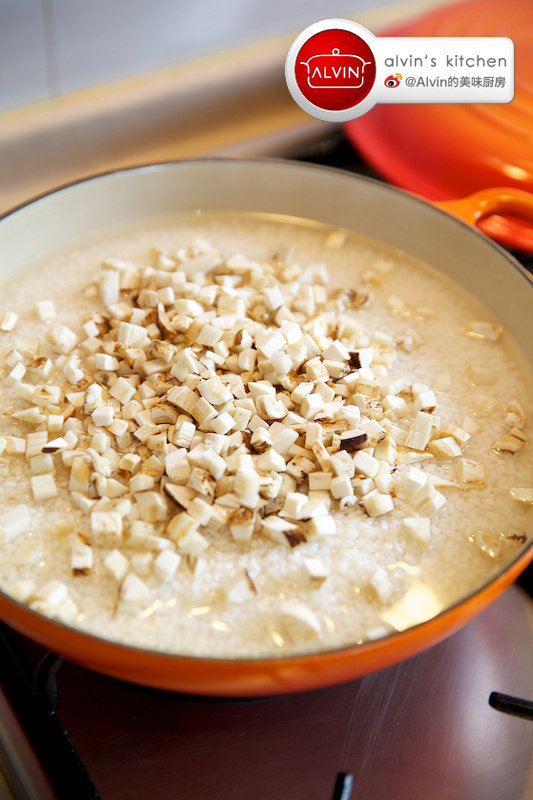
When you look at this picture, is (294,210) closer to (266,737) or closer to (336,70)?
(336,70)

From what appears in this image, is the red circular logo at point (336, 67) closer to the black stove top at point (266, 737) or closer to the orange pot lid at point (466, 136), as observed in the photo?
the orange pot lid at point (466, 136)

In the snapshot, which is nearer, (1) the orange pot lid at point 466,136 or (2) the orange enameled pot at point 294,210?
(2) the orange enameled pot at point 294,210

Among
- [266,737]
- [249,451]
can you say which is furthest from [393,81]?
[266,737]

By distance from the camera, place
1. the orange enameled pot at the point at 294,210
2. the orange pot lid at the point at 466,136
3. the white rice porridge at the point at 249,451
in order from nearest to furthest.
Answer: the white rice porridge at the point at 249,451
the orange enameled pot at the point at 294,210
the orange pot lid at the point at 466,136

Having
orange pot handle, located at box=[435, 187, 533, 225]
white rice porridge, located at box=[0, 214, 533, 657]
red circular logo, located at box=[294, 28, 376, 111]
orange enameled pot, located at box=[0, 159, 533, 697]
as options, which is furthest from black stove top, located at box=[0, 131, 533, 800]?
red circular logo, located at box=[294, 28, 376, 111]

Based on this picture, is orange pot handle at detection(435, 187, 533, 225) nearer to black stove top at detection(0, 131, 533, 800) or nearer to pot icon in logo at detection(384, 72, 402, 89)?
pot icon in logo at detection(384, 72, 402, 89)

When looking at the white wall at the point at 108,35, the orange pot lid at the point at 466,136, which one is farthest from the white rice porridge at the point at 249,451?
the white wall at the point at 108,35
